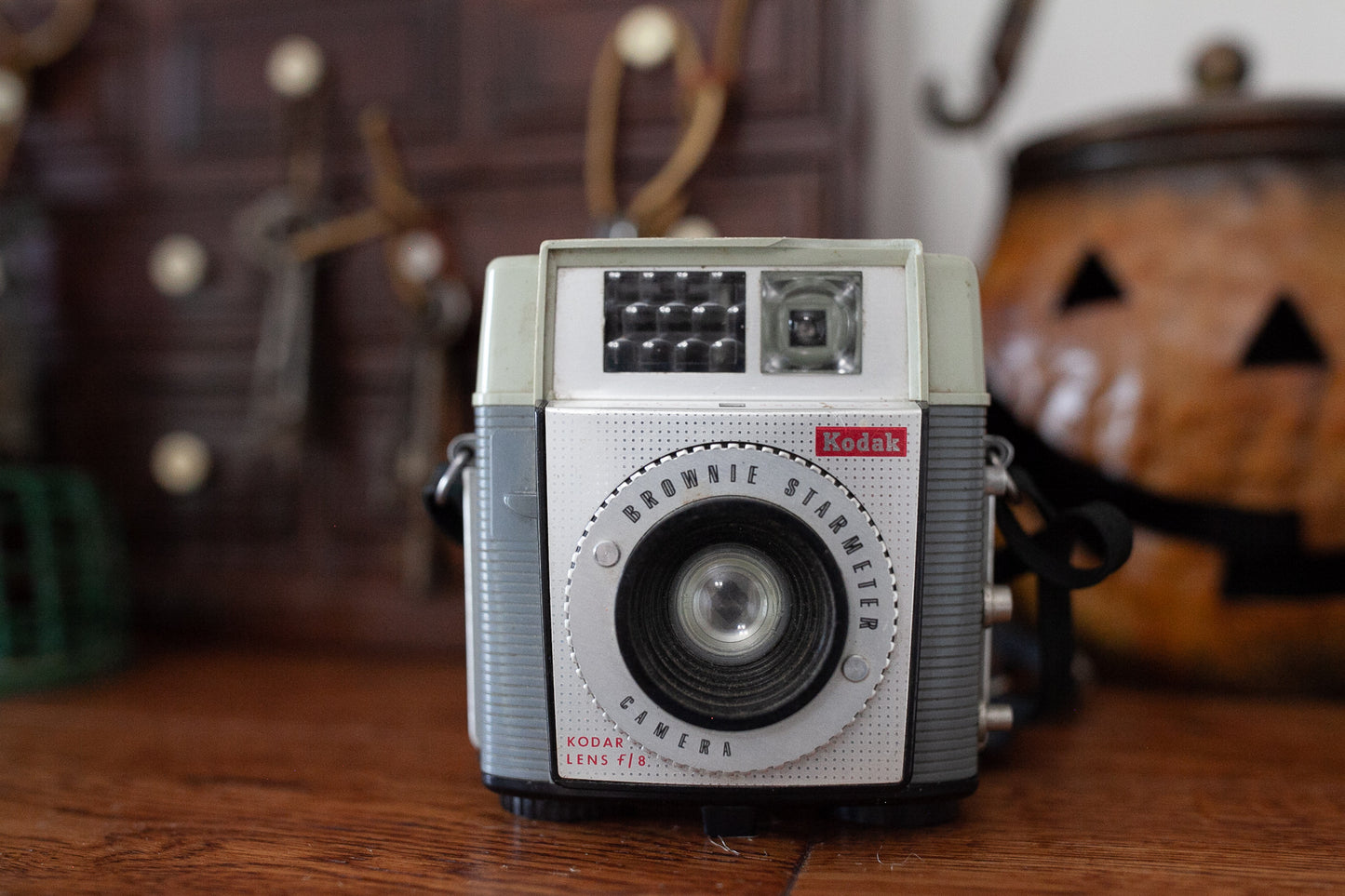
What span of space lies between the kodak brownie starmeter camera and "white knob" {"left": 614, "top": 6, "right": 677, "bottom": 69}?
17.1 inches

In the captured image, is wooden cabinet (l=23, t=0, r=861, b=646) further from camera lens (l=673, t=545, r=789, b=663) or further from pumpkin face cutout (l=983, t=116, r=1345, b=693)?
camera lens (l=673, t=545, r=789, b=663)

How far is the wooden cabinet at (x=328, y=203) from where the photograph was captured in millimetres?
905

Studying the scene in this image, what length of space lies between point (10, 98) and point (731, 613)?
3.06ft

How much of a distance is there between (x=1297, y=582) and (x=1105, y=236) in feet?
1.02

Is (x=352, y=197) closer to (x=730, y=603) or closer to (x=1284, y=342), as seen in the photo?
(x=730, y=603)

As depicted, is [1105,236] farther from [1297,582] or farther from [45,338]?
[45,338]

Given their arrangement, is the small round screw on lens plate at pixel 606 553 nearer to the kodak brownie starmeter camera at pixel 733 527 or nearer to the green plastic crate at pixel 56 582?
the kodak brownie starmeter camera at pixel 733 527

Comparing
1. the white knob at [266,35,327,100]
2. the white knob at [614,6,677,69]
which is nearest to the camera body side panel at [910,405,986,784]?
the white knob at [614,6,677,69]

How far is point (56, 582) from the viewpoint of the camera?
94 cm

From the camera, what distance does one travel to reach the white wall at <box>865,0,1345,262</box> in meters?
0.99

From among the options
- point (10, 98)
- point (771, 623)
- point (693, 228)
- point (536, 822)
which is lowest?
point (536, 822)

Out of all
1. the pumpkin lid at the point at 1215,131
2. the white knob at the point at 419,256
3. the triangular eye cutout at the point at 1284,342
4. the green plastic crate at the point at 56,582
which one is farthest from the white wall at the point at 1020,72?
the green plastic crate at the point at 56,582

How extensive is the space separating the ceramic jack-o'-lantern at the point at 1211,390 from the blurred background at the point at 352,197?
109 mm

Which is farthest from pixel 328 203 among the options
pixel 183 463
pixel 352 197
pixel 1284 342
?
pixel 1284 342
